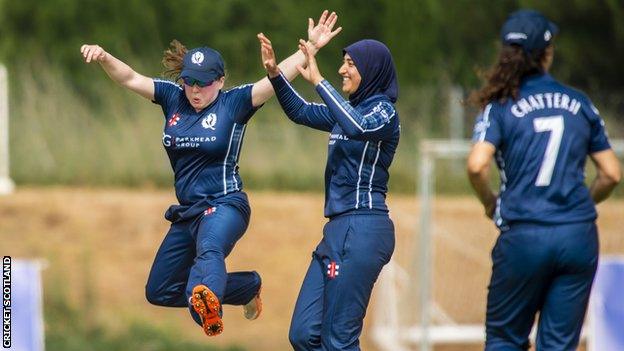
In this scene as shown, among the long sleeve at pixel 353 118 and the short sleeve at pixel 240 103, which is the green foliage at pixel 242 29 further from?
the long sleeve at pixel 353 118

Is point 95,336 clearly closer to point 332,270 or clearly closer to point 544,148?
point 332,270

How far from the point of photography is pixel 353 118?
8.18 meters

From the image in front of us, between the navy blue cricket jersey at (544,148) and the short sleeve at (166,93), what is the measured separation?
209cm

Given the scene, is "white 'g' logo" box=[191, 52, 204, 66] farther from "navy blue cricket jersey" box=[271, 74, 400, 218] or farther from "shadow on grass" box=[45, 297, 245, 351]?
"shadow on grass" box=[45, 297, 245, 351]

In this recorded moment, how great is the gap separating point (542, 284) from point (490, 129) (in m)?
0.77

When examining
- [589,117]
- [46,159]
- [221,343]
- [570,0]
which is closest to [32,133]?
[46,159]

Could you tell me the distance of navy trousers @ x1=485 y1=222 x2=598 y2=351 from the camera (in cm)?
759

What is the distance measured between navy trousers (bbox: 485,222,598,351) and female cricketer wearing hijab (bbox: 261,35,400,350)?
82cm

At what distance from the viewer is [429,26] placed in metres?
23.6

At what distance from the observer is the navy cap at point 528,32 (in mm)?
7691

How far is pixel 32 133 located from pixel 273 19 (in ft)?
15.0

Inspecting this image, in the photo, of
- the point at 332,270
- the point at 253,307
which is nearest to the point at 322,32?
the point at 332,270
